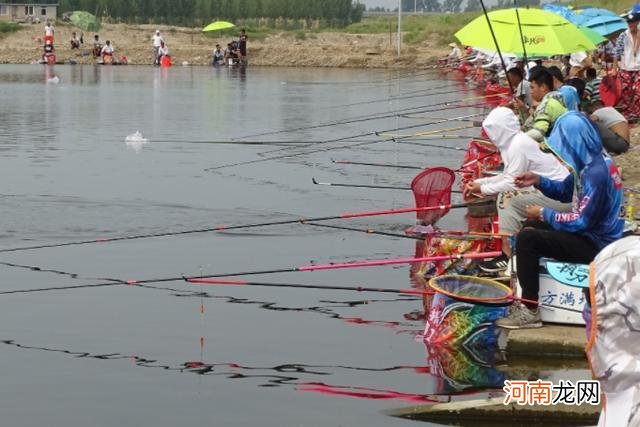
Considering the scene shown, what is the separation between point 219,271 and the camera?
11.9 meters

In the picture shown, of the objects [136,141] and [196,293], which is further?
[136,141]

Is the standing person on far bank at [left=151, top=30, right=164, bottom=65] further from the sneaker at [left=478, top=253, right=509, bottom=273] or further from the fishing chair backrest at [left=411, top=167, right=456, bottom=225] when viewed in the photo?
the sneaker at [left=478, top=253, right=509, bottom=273]

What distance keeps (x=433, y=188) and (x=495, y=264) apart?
80.2 inches

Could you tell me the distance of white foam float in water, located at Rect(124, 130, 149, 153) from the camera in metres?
23.1

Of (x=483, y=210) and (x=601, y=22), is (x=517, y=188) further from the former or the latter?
(x=601, y=22)

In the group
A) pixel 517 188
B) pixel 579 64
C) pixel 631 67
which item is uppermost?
pixel 631 67

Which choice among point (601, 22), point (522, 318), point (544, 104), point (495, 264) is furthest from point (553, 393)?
point (601, 22)

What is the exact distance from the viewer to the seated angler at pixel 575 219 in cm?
780

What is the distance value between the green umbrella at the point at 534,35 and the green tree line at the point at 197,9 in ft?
221

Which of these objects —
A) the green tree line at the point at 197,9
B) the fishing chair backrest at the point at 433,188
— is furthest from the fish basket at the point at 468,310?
the green tree line at the point at 197,9

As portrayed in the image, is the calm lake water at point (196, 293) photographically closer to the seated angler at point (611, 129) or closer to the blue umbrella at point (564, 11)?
the seated angler at point (611, 129)

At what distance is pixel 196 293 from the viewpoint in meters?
11.2

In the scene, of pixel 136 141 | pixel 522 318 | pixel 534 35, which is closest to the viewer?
pixel 522 318

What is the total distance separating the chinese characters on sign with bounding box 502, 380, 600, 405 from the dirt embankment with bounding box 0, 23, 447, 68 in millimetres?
51150
